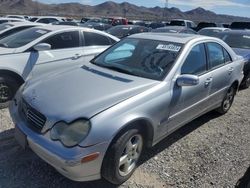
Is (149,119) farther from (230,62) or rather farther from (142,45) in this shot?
(230,62)

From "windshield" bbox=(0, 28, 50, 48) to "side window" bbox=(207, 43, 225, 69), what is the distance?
326 centimetres

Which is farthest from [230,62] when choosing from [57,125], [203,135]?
[57,125]

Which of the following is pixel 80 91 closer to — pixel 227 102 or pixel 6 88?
pixel 6 88

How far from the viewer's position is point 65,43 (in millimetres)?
6363

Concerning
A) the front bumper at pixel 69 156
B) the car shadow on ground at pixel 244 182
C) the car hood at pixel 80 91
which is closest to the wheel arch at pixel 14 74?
the car hood at pixel 80 91

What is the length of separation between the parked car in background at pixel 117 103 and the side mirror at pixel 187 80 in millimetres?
12

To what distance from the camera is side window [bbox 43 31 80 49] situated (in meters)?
6.17

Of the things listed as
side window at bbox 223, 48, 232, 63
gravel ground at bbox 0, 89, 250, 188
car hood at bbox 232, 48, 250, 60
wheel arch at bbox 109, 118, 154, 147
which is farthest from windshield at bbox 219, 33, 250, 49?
wheel arch at bbox 109, 118, 154, 147

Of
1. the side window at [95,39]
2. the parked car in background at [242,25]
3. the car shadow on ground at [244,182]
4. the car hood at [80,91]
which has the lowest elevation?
the parked car in background at [242,25]

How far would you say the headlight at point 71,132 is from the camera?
115 inches

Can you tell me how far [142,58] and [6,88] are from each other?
2659mm

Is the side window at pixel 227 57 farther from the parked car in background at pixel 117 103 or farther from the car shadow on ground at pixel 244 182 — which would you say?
the car shadow on ground at pixel 244 182

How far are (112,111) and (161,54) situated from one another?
1464 mm

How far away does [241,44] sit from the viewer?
29.4 feet
